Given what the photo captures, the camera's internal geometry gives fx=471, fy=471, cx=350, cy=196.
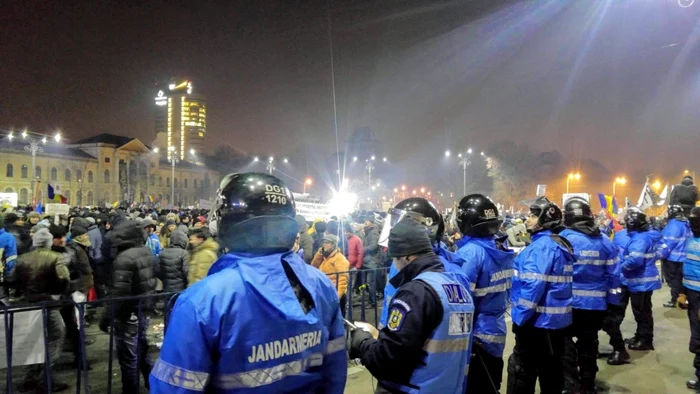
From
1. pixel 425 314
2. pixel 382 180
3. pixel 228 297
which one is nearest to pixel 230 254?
pixel 228 297

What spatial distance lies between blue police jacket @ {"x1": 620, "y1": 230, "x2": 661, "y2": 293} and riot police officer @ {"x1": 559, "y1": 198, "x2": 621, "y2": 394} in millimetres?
1993

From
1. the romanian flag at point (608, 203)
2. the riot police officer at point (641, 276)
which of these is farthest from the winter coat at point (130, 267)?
the romanian flag at point (608, 203)

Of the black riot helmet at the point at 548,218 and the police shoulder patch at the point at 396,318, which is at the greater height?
the black riot helmet at the point at 548,218

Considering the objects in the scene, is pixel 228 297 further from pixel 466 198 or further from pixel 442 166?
pixel 442 166

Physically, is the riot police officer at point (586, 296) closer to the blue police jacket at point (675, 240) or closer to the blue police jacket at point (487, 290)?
the blue police jacket at point (487, 290)

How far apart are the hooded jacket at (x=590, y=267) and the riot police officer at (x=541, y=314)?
43.6 inches

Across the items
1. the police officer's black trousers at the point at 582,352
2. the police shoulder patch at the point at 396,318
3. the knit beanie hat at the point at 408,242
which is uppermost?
the knit beanie hat at the point at 408,242

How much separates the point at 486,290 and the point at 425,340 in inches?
72.7

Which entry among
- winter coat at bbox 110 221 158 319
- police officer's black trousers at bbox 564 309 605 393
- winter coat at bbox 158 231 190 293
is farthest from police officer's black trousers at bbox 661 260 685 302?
winter coat at bbox 110 221 158 319

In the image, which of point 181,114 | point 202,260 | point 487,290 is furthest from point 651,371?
point 181,114

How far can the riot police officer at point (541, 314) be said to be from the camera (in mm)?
4953

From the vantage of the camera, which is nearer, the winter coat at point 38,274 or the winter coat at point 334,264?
the winter coat at point 38,274

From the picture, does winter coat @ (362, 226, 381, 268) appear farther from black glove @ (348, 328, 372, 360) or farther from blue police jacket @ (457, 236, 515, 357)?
black glove @ (348, 328, 372, 360)

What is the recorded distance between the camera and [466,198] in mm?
4871
